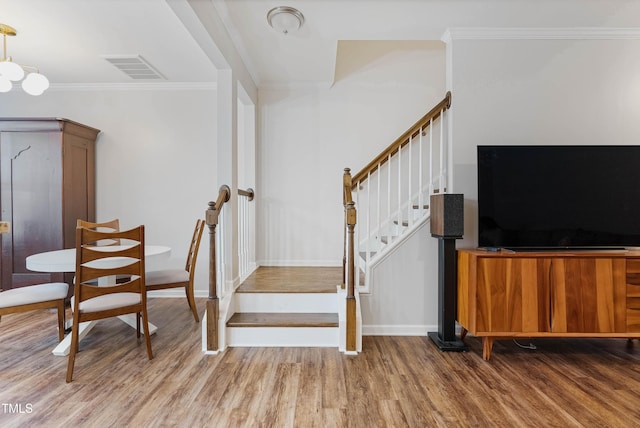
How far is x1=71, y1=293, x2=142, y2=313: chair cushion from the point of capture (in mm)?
2205

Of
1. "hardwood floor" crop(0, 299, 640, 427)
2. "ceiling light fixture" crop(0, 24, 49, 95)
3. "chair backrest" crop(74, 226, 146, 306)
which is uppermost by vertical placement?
"ceiling light fixture" crop(0, 24, 49, 95)

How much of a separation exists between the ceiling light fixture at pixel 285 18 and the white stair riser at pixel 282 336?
245 centimetres

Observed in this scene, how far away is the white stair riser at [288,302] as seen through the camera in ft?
9.39

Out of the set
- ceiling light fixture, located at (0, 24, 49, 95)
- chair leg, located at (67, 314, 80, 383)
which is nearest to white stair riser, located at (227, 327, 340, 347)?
chair leg, located at (67, 314, 80, 383)

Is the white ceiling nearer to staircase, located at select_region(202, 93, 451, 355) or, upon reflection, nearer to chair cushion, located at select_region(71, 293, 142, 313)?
staircase, located at select_region(202, 93, 451, 355)

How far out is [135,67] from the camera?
141 inches

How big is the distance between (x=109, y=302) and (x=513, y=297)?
2.88 metres

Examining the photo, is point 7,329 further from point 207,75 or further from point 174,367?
point 207,75

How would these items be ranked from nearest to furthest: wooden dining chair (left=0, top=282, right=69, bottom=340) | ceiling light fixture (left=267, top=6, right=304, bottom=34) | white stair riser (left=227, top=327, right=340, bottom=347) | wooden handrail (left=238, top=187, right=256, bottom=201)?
wooden dining chair (left=0, top=282, right=69, bottom=340) → ceiling light fixture (left=267, top=6, right=304, bottom=34) → white stair riser (left=227, top=327, right=340, bottom=347) → wooden handrail (left=238, top=187, right=256, bottom=201)

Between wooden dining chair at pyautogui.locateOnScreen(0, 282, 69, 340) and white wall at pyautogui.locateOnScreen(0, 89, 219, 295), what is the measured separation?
1.55m

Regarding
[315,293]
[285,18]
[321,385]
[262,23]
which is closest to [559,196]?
[315,293]

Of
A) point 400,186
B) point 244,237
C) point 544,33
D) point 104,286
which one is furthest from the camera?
point 244,237

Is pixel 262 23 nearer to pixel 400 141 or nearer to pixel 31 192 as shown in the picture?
pixel 400 141

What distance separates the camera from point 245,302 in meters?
2.88
